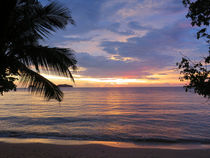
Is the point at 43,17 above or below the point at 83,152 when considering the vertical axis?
above

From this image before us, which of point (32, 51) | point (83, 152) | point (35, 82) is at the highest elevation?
point (32, 51)

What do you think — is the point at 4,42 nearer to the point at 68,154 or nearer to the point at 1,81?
the point at 1,81

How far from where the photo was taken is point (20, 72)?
221 inches

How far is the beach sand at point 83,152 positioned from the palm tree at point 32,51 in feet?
12.0

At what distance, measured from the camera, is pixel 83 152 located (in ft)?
26.9

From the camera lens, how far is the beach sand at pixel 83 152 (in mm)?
7676

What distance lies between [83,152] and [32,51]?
18.9ft

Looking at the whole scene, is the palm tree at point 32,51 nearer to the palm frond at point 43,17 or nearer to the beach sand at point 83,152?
the palm frond at point 43,17

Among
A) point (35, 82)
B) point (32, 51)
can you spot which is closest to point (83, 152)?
point (35, 82)

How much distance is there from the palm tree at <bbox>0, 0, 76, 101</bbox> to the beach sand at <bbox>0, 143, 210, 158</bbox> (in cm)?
364

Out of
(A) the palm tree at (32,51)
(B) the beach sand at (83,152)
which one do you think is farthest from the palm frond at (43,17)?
(B) the beach sand at (83,152)

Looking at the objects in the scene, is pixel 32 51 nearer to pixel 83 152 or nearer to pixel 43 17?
pixel 43 17

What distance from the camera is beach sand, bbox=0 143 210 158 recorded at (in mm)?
7676

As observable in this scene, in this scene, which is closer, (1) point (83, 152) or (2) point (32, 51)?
(2) point (32, 51)
